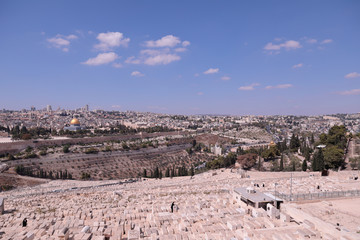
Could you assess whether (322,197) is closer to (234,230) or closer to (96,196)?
(234,230)

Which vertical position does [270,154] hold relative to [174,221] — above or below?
below

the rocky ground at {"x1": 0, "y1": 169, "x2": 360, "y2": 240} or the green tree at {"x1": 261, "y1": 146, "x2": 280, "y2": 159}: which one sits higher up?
the rocky ground at {"x1": 0, "y1": 169, "x2": 360, "y2": 240}

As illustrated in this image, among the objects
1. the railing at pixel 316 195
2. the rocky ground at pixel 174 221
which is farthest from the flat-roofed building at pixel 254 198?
the railing at pixel 316 195

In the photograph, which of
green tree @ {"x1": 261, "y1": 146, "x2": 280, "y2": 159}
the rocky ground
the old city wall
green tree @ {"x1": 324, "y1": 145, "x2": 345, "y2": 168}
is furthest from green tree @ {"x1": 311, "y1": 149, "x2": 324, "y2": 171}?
the old city wall

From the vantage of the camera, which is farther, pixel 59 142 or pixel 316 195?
pixel 59 142

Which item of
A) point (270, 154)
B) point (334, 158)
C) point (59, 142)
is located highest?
point (334, 158)

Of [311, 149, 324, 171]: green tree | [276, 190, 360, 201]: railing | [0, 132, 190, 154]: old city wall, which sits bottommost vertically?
[0, 132, 190, 154]: old city wall

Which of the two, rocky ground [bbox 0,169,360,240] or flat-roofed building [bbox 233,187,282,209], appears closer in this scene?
rocky ground [bbox 0,169,360,240]

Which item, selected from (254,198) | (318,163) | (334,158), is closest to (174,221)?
(254,198)

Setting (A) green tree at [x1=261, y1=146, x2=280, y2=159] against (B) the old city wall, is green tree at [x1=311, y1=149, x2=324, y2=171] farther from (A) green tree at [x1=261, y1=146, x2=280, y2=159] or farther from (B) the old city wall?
(B) the old city wall

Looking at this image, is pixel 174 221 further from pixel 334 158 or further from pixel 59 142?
pixel 59 142

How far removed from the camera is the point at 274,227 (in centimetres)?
927

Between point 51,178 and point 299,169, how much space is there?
30592 millimetres

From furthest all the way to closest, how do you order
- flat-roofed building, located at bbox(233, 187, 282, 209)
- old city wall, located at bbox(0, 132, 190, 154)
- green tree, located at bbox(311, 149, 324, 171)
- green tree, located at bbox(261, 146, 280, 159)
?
1. old city wall, located at bbox(0, 132, 190, 154)
2. green tree, located at bbox(261, 146, 280, 159)
3. green tree, located at bbox(311, 149, 324, 171)
4. flat-roofed building, located at bbox(233, 187, 282, 209)
